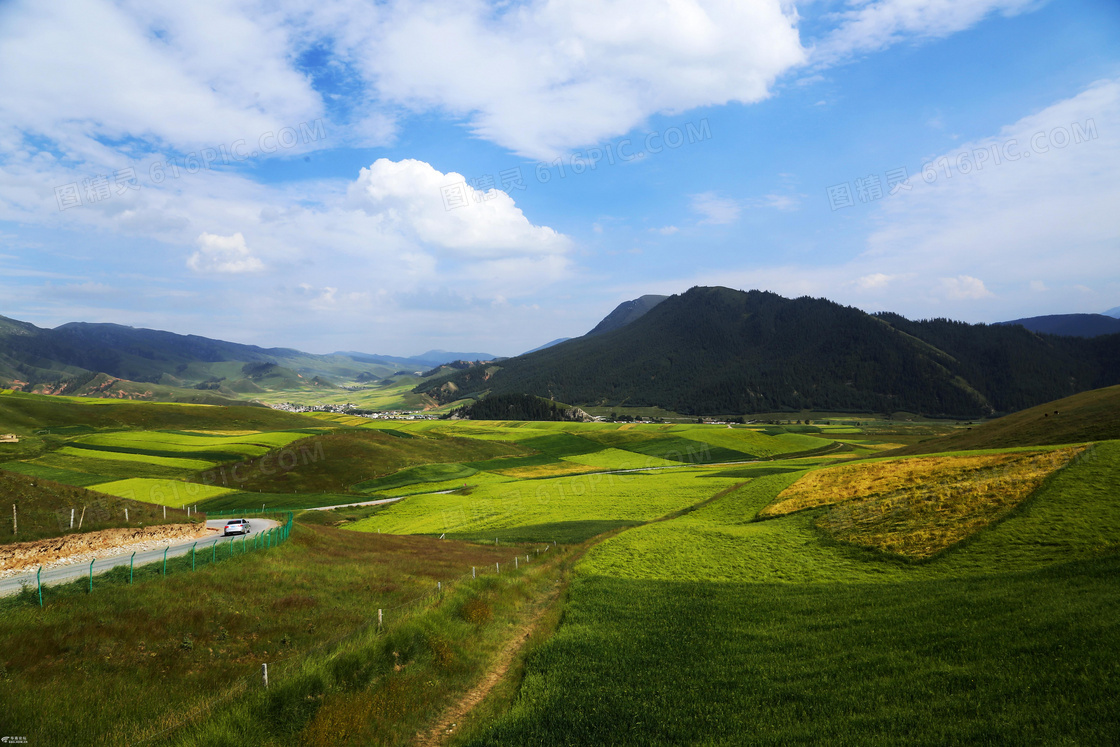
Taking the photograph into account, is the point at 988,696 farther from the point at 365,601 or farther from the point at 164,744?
the point at 365,601

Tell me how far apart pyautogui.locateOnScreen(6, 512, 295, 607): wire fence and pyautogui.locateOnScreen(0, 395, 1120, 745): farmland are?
123 centimetres

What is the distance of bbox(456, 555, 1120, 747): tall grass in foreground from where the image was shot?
11.2 metres

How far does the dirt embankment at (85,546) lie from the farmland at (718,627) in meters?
6.47

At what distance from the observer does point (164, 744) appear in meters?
12.5

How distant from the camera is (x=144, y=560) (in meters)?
28.1

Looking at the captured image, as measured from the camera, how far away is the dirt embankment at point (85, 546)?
26000 mm

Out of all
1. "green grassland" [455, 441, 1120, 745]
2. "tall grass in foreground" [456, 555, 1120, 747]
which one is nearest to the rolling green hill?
"green grassland" [455, 441, 1120, 745]

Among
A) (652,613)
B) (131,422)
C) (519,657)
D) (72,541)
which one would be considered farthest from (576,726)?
(131,422)

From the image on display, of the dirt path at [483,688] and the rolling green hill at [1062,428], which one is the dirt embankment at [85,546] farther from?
the rolling green hill at [1062,428]

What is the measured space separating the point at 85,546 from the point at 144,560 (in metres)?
5.47

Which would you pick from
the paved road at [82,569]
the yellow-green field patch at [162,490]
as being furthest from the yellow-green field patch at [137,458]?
the paved road at [82,569]

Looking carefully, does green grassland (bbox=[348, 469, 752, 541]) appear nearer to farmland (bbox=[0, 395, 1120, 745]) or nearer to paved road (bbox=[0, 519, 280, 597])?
farmland (bbox=[0, 395, 1120, 745])

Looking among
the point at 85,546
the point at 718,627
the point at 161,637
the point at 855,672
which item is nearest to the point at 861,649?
the point at 855,672

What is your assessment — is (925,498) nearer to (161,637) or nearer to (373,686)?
(373,686)
